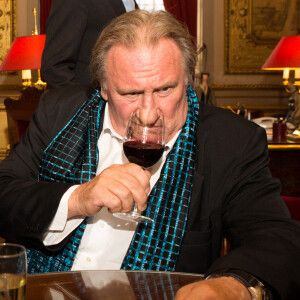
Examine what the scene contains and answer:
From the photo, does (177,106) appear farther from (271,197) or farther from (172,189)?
(271,197)

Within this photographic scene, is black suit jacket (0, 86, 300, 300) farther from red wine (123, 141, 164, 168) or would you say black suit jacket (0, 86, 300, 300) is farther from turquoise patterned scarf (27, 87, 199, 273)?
red wine (123, 141, 164, 168)

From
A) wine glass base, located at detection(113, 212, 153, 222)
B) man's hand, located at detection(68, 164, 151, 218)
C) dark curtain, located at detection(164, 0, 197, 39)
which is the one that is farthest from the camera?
dark curtain, located at detection(164, 0, 197, 39)

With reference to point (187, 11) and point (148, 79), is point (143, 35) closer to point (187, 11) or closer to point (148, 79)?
point (148, 79)

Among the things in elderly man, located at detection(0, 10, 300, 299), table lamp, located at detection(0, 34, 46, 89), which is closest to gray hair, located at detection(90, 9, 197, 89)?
elderly man, located at detection(0, 10, 300, 299)

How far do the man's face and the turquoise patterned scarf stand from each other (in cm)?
12

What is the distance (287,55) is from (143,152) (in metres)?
3.30

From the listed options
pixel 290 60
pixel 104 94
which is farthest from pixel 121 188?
pixel 290 60

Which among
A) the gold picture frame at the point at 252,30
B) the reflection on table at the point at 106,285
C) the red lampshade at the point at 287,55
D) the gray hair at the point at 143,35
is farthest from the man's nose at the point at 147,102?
the gold picture frame at the point at 252,30

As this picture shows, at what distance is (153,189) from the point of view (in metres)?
1.86

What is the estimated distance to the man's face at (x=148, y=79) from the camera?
1750 millimetres

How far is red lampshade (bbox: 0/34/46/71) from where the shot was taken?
448 centimetres

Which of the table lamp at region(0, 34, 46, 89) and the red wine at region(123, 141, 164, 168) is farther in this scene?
the table lamp at region(0, 34, 46, 89)

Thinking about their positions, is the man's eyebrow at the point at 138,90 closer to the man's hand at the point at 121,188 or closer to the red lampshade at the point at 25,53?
the man's hand at the point at 121,188

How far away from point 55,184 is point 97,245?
0.25 metres
